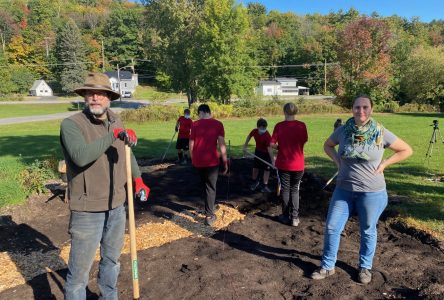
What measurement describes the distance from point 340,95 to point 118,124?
39.1 m

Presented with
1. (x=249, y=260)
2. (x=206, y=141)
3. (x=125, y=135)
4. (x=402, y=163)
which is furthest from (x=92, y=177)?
(x=402, y=163)

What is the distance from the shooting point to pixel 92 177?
3152 millimetres

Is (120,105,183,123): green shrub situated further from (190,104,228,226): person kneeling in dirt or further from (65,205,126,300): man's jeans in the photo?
(65,205,126,300): man's jeans

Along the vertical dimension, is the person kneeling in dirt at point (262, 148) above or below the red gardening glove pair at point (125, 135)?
below

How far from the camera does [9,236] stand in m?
6.11

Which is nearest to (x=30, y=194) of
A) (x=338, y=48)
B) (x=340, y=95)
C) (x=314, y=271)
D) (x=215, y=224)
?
(x=215, y=224)

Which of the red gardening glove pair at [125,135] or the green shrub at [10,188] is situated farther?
the green shrub at [10,188]

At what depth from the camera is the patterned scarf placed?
390cm

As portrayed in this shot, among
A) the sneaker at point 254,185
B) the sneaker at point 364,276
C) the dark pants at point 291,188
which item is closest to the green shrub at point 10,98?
the sneaker at point 254,185

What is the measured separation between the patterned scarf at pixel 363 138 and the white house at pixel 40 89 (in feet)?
241

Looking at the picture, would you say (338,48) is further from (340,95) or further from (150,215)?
(150,215)

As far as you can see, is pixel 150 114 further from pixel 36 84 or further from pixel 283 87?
pixel 283 87

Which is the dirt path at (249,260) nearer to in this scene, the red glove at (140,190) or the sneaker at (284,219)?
the sneaker at (284,219)

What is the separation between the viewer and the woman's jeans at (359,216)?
13.1ft
